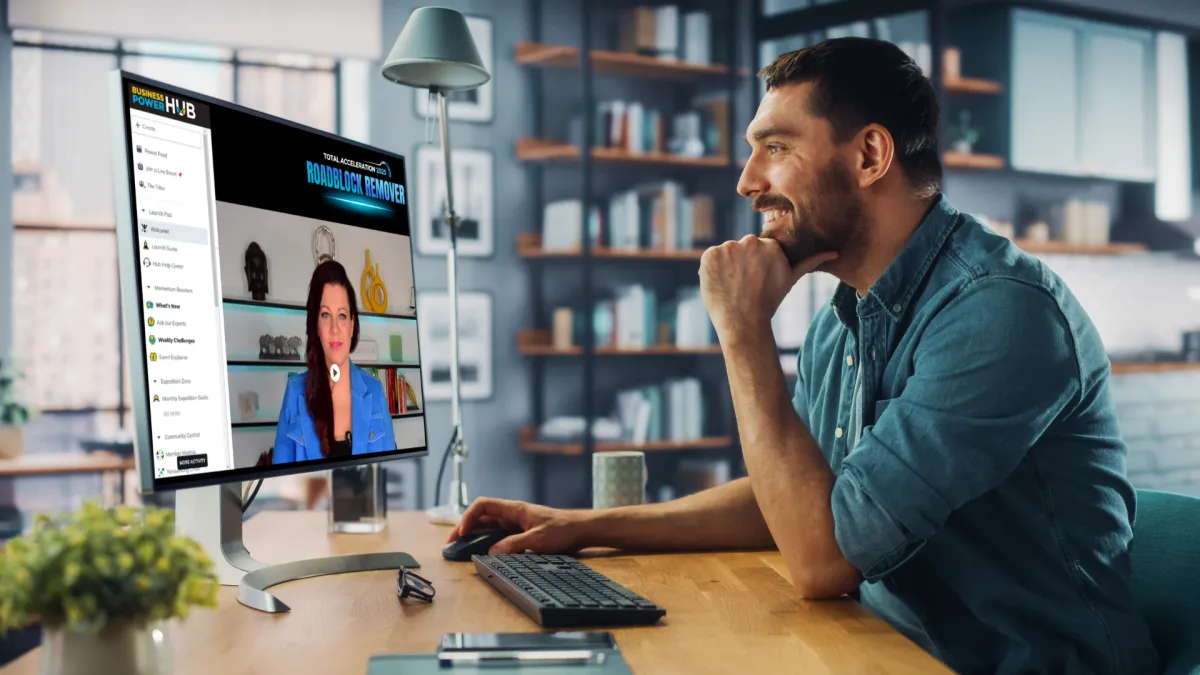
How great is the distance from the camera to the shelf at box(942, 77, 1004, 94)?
5148 millimetres

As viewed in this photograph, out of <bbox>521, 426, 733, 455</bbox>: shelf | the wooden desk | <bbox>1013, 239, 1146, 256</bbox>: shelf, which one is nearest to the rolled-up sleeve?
<bbox>521, 426, 733, 455</bbox>: shelf

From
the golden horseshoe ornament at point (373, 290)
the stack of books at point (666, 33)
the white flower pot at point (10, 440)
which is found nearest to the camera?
the golden horseshoe ornament at point (373, 290)

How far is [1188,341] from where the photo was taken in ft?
19.8

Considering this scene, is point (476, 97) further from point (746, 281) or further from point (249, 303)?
point (249, 303)

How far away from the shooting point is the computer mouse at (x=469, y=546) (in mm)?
1355

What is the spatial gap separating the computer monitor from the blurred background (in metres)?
3.06

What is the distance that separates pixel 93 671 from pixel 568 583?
53 cm

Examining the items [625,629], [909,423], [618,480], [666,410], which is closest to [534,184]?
[666,410]

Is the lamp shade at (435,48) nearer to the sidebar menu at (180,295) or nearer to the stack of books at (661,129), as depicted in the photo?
the sidebar menu at (180,295)

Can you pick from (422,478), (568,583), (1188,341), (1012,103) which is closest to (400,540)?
(568,583)

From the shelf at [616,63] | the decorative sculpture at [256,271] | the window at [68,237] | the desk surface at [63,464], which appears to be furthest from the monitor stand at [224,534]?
the shelf at [616,63]

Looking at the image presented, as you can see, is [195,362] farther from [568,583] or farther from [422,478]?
[422,478]

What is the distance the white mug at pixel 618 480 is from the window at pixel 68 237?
3.46 meters

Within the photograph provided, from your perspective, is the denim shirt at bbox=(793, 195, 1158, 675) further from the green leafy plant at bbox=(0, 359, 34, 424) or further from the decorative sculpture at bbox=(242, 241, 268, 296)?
the green leafy plant at bbox=(0, 359, 34, 424)
